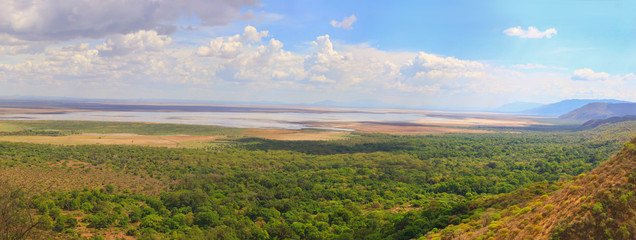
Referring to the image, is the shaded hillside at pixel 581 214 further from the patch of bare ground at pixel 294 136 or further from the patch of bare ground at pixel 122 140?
the patch of bare ground at pixel 294 136

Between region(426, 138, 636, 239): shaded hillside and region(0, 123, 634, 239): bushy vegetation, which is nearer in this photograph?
region(426, 138, 636, 239): shaded hillside

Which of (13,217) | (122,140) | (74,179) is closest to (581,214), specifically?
(13,217)

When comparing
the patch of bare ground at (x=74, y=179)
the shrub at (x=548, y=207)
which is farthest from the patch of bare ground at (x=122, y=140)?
the shrub at (x=548, y=207)

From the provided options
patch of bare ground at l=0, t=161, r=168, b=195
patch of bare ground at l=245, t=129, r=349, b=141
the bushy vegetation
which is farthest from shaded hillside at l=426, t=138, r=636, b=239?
patch of bare ground at l=245, t=129, r=349, b=141

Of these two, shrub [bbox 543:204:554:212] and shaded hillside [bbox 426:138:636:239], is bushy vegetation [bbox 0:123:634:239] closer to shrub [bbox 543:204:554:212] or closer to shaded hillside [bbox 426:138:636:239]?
shaded hillside [bbox 426:138:636:239]

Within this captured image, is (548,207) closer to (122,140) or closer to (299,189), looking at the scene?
(299,189)

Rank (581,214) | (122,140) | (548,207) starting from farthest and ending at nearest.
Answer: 1. (122,140)
2. (548,207)
3. (581,214)
